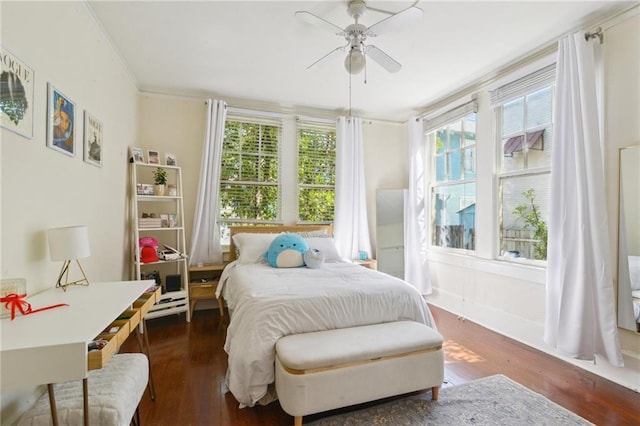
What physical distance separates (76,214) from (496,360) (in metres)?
3.25

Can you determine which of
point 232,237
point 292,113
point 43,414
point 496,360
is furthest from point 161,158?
point 496,360

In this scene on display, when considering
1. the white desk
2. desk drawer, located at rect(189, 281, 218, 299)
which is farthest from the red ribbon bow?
desk drawer, located at rect(189, 281, 218, 299)

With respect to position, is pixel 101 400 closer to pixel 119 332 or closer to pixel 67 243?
pixel 119 332

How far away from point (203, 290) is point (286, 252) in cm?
113

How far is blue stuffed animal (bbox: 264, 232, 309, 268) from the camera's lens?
294 cm

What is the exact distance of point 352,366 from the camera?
1668 millimetres

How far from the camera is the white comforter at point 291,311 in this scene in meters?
1.78

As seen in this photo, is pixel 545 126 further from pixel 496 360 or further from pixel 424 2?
pixel 496 360

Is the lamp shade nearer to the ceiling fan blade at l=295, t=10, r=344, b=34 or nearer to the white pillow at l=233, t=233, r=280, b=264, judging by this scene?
the white pillow at l=233, t=233, r=280, b=264

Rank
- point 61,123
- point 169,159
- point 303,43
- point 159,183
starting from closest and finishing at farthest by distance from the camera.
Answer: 1. point 61,123
2. point 303,43
3. point 159,183
4. point 169,159

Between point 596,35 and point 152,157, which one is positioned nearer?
point 596,35

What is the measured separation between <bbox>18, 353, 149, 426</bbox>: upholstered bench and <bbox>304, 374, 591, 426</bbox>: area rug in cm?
93

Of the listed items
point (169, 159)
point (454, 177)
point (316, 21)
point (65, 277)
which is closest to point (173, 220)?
point (169, 159)

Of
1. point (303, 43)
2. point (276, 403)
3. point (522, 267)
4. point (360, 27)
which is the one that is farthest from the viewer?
point (522, 267)
